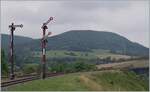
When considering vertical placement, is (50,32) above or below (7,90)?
above

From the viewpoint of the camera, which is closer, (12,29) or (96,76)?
(12,29)

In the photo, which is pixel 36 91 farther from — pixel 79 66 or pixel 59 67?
pixel 59 67

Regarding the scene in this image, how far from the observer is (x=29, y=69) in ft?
331

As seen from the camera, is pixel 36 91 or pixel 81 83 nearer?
pixel 36 91

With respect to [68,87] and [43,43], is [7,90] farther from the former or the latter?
[43,43]

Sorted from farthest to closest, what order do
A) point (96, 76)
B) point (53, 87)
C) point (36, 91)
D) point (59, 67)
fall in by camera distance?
1. point (59, 67)
2. point (96, 76)
3. point (53, 87)
4. point (36, 91)

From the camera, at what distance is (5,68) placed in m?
87.4

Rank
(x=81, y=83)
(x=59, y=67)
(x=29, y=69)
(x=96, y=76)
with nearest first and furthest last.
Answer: (x=81, y=83)
(x=96, y=76)
(x=29, y=69)
(x=59, y=67)

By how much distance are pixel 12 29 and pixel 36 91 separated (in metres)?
20.9

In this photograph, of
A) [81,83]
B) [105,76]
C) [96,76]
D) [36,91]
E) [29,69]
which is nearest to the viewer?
[36,91]

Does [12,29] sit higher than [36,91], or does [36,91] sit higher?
[12,29]

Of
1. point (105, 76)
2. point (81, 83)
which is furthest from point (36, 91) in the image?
point (105, 76)

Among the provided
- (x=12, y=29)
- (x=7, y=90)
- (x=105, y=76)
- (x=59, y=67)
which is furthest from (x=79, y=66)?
(x=7, y=90)

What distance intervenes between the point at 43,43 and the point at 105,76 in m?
16.5
